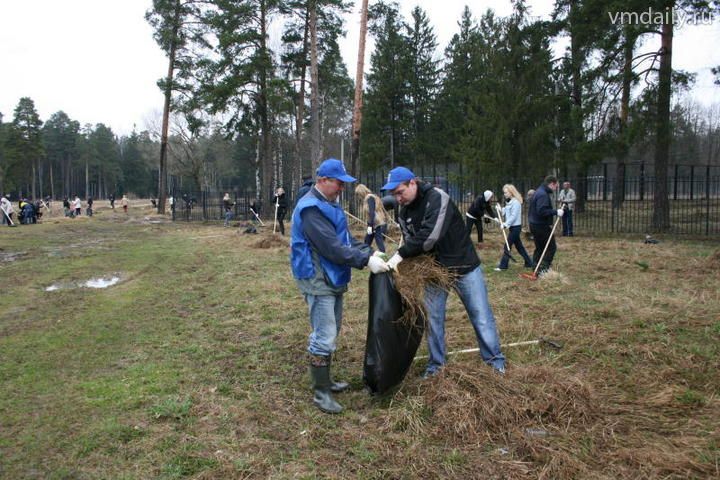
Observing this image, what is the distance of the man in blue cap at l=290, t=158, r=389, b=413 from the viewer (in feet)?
12.2

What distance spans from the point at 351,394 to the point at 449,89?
33.2 meters

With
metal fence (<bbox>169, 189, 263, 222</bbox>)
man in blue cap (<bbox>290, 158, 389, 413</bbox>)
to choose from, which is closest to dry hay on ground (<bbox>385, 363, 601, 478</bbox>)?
man in blue cap (<bbox>290, 158, 389, 413</bbox>)

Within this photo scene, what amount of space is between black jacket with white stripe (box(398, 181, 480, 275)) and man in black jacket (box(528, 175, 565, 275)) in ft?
16.6

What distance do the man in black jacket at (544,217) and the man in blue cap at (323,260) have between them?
5826 millimetres

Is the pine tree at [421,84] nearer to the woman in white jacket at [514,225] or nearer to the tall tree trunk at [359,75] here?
the tall tree trunk at [359,75]

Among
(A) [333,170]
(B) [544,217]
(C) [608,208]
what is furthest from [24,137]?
(A) [333,170]

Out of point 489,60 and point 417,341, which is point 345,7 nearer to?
point 489,60

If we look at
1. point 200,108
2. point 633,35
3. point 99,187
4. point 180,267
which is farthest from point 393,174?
point 99,187

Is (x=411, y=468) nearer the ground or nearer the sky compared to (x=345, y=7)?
nearer the ground

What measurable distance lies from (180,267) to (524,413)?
964 centimetres

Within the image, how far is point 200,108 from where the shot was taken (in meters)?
28.2

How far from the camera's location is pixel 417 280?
403 centimetres

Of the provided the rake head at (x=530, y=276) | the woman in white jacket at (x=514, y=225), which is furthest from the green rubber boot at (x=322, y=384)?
the woman in white jacket at (x=514, y=225)

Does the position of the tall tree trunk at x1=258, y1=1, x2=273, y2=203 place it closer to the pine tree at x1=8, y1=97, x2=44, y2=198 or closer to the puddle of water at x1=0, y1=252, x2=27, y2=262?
the puddle of water at x1=0, y1=252, x2=27, y2=262
